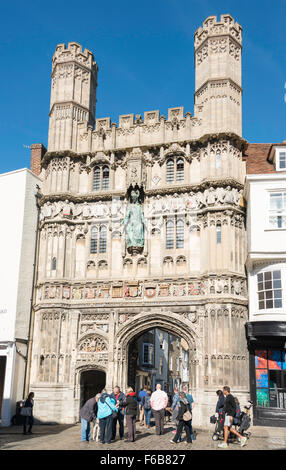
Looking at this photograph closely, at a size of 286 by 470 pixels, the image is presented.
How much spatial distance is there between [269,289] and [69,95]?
15.9 metres

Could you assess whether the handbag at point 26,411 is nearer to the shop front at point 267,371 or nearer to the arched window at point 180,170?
the shop front at point 267,371

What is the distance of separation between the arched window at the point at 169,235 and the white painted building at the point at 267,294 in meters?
3.97

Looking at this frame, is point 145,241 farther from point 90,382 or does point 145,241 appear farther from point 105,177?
point 90,382

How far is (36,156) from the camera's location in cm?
3294

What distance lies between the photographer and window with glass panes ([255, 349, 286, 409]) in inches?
955

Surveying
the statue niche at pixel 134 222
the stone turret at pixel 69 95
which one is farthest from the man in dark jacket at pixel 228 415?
the stone turret at pixel 69 95

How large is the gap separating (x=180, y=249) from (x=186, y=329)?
407 centimetres

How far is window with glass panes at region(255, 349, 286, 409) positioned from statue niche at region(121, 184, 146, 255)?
7.93 metres

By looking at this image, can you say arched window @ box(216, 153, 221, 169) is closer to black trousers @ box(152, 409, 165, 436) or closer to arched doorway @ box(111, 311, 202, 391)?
arched doorway @ box(111, 311, 202, 391)

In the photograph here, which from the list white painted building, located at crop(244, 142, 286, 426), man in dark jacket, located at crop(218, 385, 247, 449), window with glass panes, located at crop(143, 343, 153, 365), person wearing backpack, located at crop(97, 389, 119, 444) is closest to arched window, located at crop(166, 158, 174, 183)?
white painted building, located at crop(244, 142, 286, 426)

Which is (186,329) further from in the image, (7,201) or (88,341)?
(7,201)

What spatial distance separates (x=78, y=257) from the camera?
28844 millimetres

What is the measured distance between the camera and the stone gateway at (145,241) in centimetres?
2566

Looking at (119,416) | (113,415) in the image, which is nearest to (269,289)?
(119,416)
